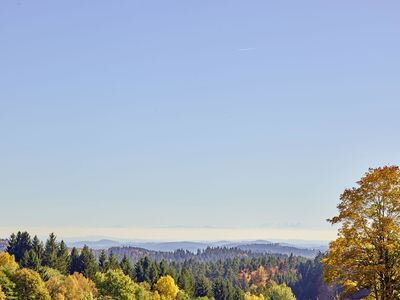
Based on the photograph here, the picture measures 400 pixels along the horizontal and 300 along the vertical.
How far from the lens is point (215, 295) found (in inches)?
7219

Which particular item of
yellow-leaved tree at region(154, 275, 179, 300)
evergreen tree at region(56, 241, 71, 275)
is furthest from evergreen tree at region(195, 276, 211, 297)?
evergreen tree at region(56, 241, 71, 275)

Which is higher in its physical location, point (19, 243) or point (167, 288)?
point (19, 243)

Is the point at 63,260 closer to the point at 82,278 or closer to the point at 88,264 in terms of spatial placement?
the point at 88,264

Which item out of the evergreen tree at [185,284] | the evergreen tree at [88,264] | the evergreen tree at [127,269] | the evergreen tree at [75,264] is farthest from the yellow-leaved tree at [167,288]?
the evergreen tree at [75,264]

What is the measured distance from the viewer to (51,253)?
158 m

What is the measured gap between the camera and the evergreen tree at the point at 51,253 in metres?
156

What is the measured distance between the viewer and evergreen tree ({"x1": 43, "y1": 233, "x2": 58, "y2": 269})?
156m

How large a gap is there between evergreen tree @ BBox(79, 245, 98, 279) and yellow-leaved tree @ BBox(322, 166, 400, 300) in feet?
419

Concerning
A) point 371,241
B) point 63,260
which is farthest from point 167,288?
point 371,241

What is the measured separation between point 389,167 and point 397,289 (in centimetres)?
672

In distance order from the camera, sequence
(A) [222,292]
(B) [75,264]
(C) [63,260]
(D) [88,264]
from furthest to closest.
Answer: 1. (A) [222,292]
2. (B) [75,264]
3. (C) [63,260]
4. (D) [88,264]

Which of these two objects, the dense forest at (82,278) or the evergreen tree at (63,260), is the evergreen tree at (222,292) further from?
the evergreen tree at (63,260)

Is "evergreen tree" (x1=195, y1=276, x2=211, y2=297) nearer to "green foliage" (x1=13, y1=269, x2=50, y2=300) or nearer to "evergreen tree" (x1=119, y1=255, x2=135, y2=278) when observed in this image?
"evergreen tree" (x1=119, y1=255, x2=135, y2=278)

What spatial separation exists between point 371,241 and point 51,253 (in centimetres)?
13789
